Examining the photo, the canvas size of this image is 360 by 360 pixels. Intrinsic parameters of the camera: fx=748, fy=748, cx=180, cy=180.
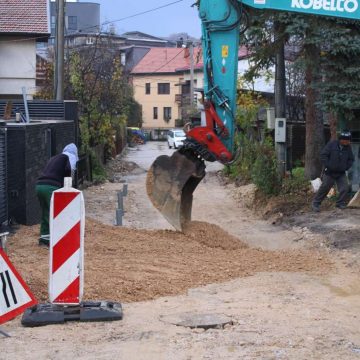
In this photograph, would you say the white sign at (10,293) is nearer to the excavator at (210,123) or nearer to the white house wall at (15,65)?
the excavator at (210,123)

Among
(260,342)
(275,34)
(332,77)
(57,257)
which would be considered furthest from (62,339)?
(275,34)

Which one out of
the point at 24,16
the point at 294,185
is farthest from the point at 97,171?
the point at 294,185

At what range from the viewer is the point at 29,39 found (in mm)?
33156

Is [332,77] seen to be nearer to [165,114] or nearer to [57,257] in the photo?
[57,257]

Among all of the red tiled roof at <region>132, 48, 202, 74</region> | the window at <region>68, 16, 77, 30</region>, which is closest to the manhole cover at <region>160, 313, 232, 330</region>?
the red tiled roof at <region>132, 48, 202, 74</region>

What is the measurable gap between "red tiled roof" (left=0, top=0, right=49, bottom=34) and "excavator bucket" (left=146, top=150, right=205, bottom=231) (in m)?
22.4

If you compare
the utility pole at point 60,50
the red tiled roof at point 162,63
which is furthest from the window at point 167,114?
the utility pole at point 60,50

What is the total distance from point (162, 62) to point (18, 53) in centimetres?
5786

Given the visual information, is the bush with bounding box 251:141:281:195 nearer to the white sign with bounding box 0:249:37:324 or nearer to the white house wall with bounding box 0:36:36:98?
the white sign with bounding box 0:249:37:324

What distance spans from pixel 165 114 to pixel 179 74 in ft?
23.3

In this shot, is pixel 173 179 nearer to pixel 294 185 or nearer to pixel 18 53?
pixel 294 185

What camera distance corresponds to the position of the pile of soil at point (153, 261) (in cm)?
871

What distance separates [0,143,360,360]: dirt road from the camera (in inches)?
253

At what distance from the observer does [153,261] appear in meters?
10.2
